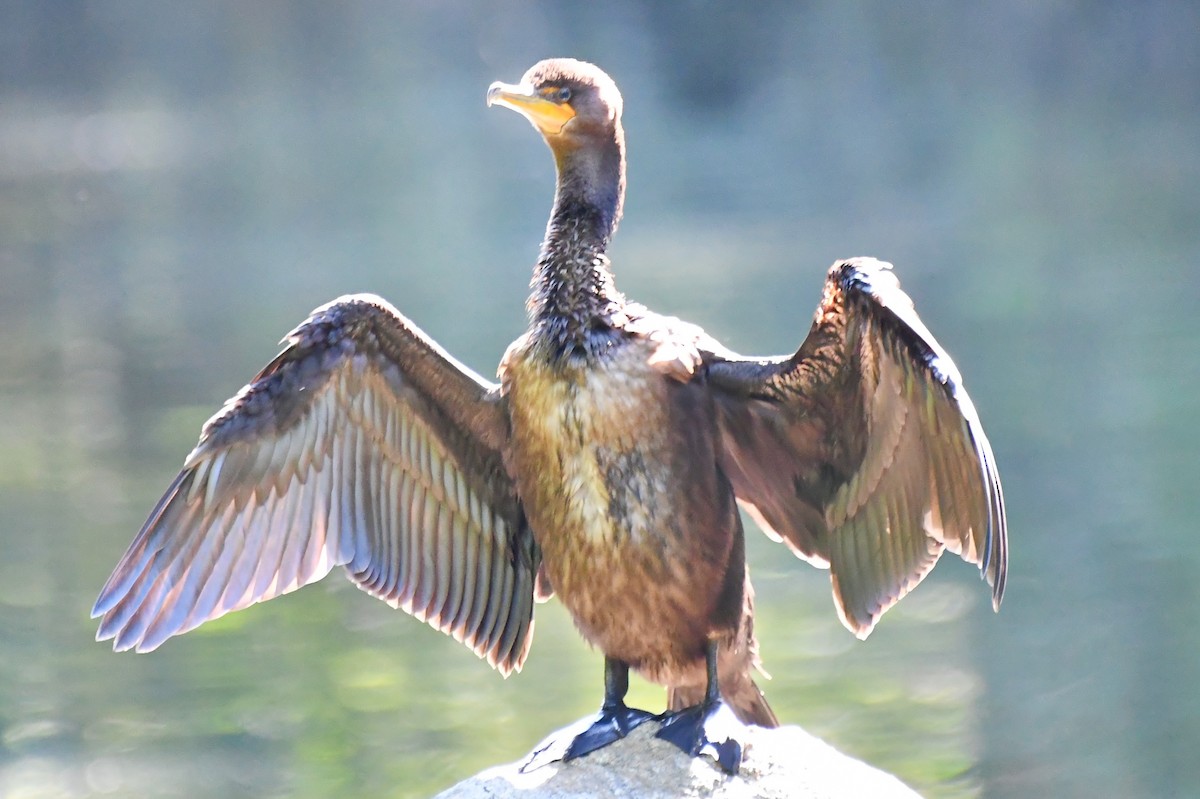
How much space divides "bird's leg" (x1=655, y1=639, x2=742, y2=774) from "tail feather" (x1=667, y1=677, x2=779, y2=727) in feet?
0.55

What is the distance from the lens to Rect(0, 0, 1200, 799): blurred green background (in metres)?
8.06

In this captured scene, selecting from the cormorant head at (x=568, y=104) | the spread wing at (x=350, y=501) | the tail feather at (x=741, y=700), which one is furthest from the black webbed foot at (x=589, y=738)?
the cormorant head at (x=568, y=104)

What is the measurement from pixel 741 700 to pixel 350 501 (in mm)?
1263

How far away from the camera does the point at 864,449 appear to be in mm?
4555

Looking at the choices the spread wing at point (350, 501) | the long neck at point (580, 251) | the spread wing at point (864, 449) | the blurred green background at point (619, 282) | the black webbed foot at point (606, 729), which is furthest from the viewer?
the blurred green background at point (619, 282)

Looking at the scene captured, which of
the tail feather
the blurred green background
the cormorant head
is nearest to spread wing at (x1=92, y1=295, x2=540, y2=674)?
the tail feather

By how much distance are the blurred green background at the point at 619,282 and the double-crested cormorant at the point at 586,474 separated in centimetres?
283

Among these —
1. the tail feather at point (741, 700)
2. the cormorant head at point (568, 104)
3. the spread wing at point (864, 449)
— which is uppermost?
the cormorant head at point (568, 104)

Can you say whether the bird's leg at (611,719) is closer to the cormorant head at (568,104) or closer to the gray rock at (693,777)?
the gray rock at (693,777)

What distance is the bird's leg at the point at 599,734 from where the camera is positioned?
4.36 m

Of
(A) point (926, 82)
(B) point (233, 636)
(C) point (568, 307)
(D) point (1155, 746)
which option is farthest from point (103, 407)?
(A) point (926, 82)

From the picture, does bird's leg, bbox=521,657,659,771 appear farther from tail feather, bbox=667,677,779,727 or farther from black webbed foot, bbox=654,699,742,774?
tail feather, bbox=667,677,779,727

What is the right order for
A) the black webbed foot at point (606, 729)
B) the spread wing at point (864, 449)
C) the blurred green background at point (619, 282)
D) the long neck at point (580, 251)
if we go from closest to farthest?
1. the spread wing at point (864, 449)
2. the black webbed foot at point (606, 729)
3. the long neck at point (580, 251)
4. the blurred green background at point (619, 282)

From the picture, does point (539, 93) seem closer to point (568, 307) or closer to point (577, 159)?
point (577, 159)
